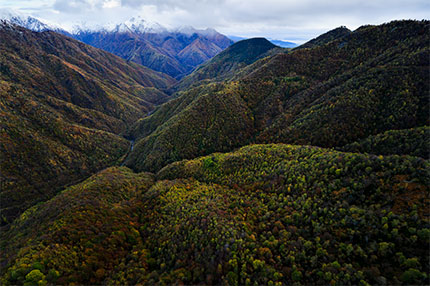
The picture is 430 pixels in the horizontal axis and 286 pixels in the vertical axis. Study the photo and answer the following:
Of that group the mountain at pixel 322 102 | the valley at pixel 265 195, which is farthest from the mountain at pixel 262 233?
the mountain at pixel 322 102

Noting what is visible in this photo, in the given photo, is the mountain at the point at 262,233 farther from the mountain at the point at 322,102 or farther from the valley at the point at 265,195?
the mountain at the point at 322,102

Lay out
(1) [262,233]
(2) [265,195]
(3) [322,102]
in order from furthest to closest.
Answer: (3) [322,102] < (2) [265,195] < (1) [262,233]

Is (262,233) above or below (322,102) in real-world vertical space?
below

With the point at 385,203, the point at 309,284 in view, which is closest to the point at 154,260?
the point at 309,284

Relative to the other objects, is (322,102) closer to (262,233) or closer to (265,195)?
(265,195)

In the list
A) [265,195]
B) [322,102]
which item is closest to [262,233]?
[265,195]

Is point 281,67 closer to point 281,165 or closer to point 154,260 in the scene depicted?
point 281,165

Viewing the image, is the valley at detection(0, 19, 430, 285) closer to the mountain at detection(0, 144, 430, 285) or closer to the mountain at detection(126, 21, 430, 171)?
the mountain at detection(0, 144, 430, 285)

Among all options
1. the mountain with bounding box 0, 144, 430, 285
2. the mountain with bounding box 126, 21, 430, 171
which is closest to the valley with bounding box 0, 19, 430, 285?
the mountain with bounding box 0, 144, 430, 285
